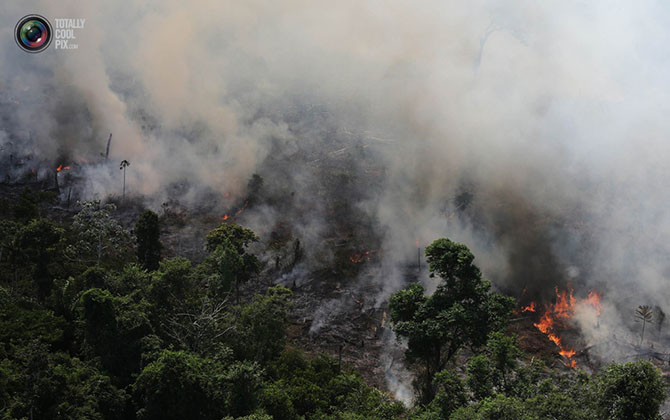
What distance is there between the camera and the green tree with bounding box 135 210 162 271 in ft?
196

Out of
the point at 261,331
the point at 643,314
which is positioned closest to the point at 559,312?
the point at 643,314

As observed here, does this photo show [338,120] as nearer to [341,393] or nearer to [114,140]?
[114,140]

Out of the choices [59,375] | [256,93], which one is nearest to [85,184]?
[256,93]

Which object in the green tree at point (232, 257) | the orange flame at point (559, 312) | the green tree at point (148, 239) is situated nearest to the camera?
the green tree at point (232, 257)

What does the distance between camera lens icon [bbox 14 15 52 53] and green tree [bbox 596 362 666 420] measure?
84.8 metres

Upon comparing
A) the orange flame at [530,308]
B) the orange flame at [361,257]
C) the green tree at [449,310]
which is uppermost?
the orange flame at [361,257]

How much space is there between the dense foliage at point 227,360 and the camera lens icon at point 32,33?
36628 millimetres

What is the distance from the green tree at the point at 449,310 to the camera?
1539 inches

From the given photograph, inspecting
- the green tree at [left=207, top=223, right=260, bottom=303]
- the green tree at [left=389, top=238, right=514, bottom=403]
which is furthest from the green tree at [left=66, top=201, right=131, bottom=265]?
the green tree at [left=389, top=238, right=514, bottom=403]

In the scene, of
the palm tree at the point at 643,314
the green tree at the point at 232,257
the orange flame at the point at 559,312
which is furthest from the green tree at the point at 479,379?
the palm tree at the point at 643,314

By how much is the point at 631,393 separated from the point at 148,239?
50.5 meters

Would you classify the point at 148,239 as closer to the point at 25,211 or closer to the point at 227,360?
the point at 25,211

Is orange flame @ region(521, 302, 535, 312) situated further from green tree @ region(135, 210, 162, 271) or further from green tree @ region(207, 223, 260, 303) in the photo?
green tree @ region(135, 210, 162, 271)

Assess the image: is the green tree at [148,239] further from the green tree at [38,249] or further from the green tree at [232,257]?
the green tree at [38,249]
